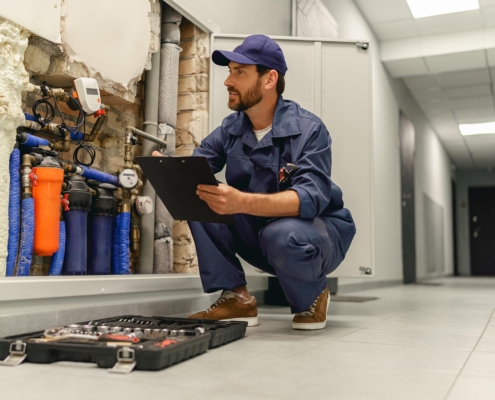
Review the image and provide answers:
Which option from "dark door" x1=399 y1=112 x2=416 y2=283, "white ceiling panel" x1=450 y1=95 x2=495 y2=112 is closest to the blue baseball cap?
"dark door" x1=399 y1=112 x2=416 y2=283

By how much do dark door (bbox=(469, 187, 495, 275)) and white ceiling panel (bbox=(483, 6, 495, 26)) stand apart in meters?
9.07

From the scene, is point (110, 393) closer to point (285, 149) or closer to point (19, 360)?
point (19, 360)

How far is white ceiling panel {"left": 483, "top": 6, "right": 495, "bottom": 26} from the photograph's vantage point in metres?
5.31

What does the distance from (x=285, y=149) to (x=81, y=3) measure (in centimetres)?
91

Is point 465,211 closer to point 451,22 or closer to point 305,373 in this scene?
point 451,22

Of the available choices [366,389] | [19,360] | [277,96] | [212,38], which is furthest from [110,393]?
[212,38]

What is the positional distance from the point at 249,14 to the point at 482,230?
1203 cm

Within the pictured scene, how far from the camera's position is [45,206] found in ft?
5.99

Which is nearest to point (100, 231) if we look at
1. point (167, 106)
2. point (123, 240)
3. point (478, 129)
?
point (123, 240)

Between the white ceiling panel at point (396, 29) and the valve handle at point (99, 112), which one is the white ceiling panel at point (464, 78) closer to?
the white ceiling panel at point (396, 29)

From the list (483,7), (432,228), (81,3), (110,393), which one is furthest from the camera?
(432,228)

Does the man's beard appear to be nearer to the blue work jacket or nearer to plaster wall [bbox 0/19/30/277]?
the blue work jacket

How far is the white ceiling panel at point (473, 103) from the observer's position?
26.4 ft

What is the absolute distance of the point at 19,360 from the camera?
1.30 metres
